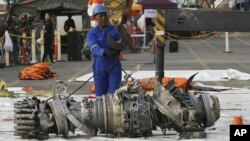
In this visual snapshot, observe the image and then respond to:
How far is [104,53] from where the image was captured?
10.0 metres

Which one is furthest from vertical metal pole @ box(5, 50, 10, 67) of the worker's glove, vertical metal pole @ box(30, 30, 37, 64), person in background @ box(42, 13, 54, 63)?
the worker's glove

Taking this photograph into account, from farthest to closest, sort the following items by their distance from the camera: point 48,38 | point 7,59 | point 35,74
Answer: point 48,38 → point 7,59 → point 35,74

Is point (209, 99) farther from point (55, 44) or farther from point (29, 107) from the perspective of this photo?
point (55, 44)

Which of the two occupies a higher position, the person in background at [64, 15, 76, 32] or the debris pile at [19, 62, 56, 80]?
the person in background at [64, 15, 76, 32]

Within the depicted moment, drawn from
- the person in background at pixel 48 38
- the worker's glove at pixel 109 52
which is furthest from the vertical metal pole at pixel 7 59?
the worker's glove at pixel 109 52

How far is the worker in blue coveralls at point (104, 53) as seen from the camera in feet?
33.0

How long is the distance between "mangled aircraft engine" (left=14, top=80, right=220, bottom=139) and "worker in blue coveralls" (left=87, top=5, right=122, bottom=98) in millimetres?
768

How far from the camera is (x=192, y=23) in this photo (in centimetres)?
1256

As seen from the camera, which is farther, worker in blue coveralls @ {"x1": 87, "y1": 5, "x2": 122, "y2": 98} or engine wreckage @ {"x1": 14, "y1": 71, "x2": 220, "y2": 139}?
worker in blue coveralls @ {"x1": 87, "y1": 5, "x2": 122, "y2": 98}

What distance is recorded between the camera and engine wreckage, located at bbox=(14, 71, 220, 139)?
9062 millimetres

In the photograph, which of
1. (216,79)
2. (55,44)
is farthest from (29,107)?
(55,44)

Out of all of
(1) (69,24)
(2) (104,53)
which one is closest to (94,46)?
(2) (104,53)

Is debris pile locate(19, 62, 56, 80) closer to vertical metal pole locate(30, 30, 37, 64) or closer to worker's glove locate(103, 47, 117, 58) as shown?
vertical metal pole locate(30, 30, 37, 64)

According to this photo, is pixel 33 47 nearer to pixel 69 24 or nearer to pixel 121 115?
pixel 69 24
